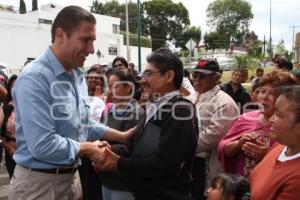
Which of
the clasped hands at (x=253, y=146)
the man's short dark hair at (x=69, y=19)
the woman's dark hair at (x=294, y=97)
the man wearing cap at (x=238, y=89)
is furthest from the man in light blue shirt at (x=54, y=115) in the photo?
the man wearing cap at (x=238, y=89)

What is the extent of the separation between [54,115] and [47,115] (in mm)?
95

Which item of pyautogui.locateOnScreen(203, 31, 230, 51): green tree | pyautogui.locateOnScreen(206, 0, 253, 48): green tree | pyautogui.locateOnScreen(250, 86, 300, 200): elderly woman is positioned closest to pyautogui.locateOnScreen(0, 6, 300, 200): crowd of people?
pyautogui.locateOnScreen(250, 86, 300, 200): elderly woman

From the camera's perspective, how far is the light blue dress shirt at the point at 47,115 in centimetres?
252

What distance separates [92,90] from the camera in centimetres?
546

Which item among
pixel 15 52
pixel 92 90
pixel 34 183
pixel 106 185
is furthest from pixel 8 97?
pixel 15 52

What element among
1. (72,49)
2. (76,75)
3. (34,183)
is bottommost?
(34,183)

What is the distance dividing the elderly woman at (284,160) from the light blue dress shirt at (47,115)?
1.19 metres

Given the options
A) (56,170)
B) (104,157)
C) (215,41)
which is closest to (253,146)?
(104,157)

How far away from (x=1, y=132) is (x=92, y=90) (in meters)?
1.26

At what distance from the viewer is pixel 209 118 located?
416 cm

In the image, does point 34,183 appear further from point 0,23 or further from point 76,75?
point 0,23

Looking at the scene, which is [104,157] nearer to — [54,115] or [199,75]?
[54,115]

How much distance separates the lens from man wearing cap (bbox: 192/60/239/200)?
4004 millimetres

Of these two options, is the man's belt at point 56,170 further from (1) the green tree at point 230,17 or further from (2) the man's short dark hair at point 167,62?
(1) the green tree at point 230,17
